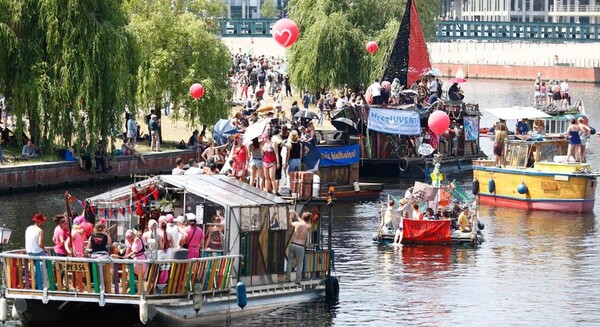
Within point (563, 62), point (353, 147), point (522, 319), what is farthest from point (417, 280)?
point (563, 62)

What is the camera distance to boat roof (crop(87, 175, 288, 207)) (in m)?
35.0

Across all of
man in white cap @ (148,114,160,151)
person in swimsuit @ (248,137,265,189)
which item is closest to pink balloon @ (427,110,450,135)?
man in white cap @ (148,114,160,151)

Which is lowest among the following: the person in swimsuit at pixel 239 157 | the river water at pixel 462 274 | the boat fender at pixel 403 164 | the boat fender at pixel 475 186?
the river water at pixel 462 274

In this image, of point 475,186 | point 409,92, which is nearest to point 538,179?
point 475,186

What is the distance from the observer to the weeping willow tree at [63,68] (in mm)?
61125

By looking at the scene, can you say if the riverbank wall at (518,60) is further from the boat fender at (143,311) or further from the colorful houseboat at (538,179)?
the boat fender at (143,311)

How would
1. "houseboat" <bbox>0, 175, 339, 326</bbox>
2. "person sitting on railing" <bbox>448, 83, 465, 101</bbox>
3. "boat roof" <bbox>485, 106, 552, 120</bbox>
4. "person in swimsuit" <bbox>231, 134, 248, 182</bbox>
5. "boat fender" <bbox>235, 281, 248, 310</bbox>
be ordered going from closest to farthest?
"houseboat" <bbox>0, 175, 339, 326</bbox> → "boat fender" <bbox>235, 281, 248, 310</bbox> → "person in swimsuit" <bbox>231, 134, 248, 182</bbox> → "boat roof" <bbox>485, 106, 552, 120</bbox> → "person sitting on railing" <bbox>448, 83, 465, 101</bbox>

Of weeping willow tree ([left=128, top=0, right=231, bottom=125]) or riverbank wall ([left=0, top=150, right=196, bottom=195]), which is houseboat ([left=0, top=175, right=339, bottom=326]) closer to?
riverbank wall ([left=0, top=150, right=196, bottom=195])

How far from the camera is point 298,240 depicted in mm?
36781

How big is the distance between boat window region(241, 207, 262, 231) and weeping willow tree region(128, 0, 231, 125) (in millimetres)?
35346

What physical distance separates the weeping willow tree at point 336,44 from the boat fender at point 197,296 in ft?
169

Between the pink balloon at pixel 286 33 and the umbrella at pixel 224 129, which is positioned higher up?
Answer: the pink balloon at pixel 286 33

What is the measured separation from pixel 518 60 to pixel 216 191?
433 ft

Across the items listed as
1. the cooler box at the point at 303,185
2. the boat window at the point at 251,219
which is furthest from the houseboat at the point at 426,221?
the boat window at the point at 251,219
